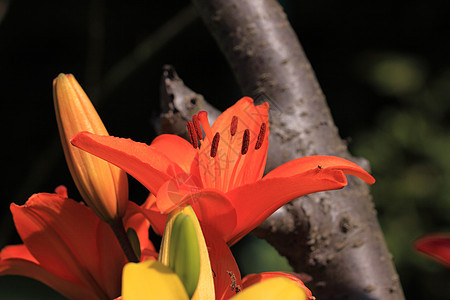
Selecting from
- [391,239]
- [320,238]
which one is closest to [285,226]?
[320,238]

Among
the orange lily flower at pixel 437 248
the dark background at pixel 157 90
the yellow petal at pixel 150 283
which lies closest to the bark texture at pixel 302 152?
the orange lily flower at pixel 437 248

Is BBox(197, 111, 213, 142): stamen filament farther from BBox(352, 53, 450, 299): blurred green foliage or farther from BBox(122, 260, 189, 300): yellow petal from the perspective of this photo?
BBox(352, 53, 450, 299): blurred green foliage

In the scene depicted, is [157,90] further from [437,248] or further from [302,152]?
[437,248]

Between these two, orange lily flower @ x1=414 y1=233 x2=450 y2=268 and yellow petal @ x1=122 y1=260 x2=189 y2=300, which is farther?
orange lily flower @ x1=414 y1=233 x2=450 y2=268

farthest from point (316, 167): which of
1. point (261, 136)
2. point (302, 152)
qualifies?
point (302, 152)

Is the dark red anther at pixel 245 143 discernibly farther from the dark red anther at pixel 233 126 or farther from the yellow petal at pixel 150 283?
the yellow petal at pixel 150 283

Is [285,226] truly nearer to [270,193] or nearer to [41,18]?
[270,193]

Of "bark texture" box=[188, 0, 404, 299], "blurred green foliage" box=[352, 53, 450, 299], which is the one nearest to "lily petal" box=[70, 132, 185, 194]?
"bark texture" box=[188, 0, 404, 299]
